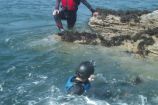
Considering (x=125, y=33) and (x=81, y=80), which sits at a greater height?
(x=81, y=80)

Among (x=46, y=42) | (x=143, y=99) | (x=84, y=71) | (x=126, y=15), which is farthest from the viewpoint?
(x=126, y=15)

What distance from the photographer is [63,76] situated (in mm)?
12891

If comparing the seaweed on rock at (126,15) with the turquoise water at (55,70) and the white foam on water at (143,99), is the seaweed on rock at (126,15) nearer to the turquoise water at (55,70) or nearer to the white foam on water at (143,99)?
the turquoise water at (55,70)

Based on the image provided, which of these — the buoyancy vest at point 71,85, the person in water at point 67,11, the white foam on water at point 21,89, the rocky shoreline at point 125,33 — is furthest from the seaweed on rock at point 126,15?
the white foam on water at point 21,89

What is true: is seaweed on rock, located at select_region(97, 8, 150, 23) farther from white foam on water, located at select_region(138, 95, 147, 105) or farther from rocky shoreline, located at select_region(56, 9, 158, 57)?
white foam on water, located at select_region(138, 95, 147, 105)

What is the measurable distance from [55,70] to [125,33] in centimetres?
367

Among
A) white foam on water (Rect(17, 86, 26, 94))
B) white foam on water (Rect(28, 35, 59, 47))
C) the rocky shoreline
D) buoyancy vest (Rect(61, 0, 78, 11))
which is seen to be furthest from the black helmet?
buoyancy vest (Rect(61, 0, 78, 11))

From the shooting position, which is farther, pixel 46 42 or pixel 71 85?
pixel 46 42

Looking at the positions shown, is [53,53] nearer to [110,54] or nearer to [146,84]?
[110,54]

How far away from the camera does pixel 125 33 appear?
15.8 meters

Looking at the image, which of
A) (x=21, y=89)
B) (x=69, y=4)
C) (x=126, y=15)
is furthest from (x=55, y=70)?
(x=126, y=15)

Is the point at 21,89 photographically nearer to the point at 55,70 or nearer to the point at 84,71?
the point at 55,70

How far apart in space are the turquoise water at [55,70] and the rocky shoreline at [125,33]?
15.9 inches

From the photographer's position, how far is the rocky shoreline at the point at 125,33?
14613 millimetres
